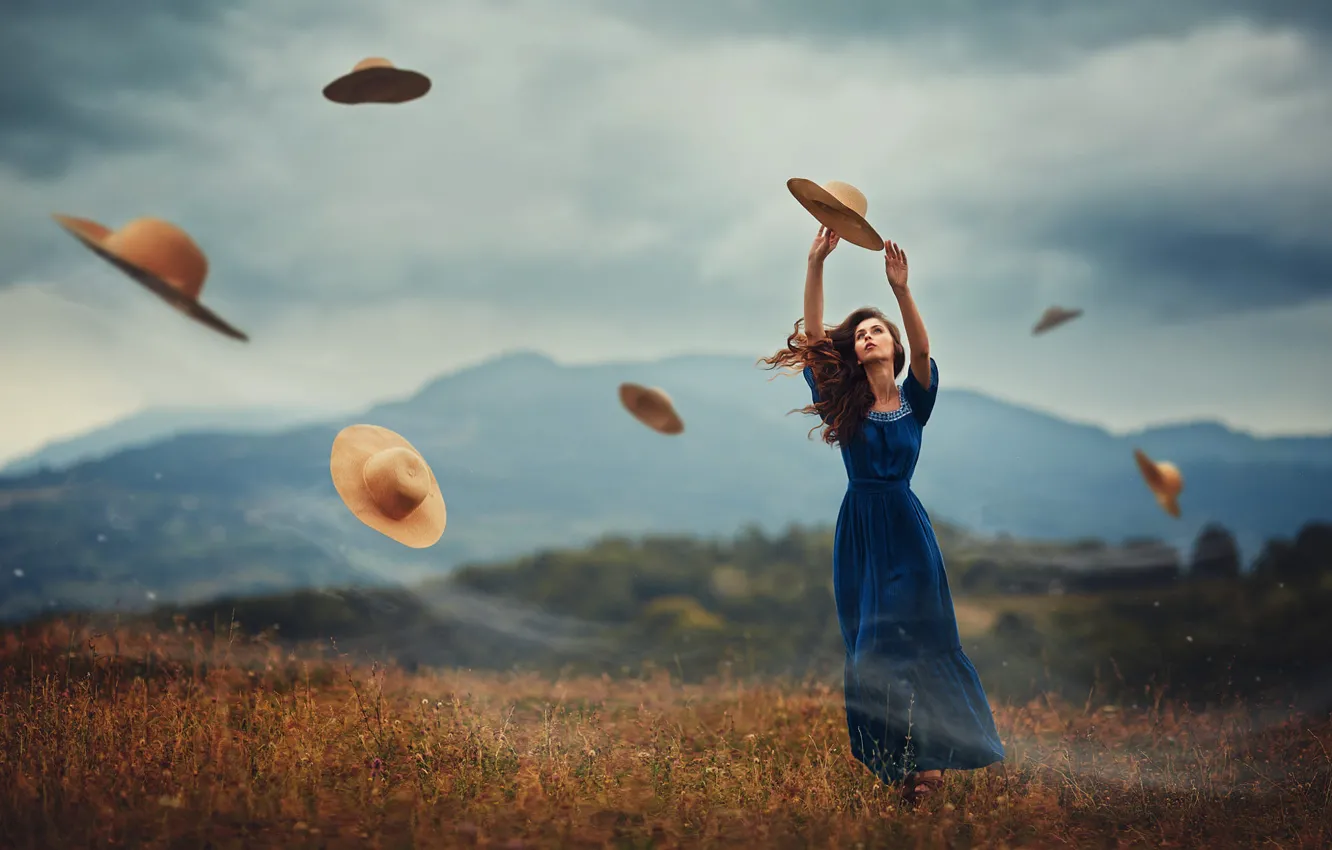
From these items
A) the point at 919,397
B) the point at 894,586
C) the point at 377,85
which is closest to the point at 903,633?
the point at 894,586

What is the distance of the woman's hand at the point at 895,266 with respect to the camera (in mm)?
5914

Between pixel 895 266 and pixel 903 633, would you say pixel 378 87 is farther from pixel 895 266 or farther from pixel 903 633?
pixel 903 633

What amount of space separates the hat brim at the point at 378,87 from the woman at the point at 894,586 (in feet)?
9.94

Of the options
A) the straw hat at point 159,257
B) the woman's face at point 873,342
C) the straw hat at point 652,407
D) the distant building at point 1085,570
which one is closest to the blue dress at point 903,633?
the woman's face at point 873,342

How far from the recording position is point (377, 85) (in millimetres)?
7160

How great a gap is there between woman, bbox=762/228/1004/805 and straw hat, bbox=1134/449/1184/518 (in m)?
5.24

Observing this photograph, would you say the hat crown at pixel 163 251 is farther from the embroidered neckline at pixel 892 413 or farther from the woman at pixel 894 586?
the embroidered neckline at pixel 892 413

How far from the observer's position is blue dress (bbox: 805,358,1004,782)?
19.5 feet

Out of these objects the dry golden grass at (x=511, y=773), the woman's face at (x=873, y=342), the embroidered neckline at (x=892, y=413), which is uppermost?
the woman's face at (x=873, y=342)

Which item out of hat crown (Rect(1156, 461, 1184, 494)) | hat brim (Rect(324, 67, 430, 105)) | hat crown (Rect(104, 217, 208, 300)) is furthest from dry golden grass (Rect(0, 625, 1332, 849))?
hat brim (Rect(324, 67, 430, 105))

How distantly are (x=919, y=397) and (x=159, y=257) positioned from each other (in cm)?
450

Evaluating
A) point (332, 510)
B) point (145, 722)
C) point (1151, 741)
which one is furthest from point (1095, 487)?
point (145, 722)

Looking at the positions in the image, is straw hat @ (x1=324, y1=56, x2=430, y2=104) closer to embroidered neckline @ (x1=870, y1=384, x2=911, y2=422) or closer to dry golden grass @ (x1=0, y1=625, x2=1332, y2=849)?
embroidered neckline @ (x1=870, y1=384, x2=911, y2=422)

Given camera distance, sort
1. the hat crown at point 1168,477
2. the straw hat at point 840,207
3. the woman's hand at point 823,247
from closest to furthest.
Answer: the straw hat at point 840,207 → the woman's hand at point 823,247 → the hat crown at point 1168,477
